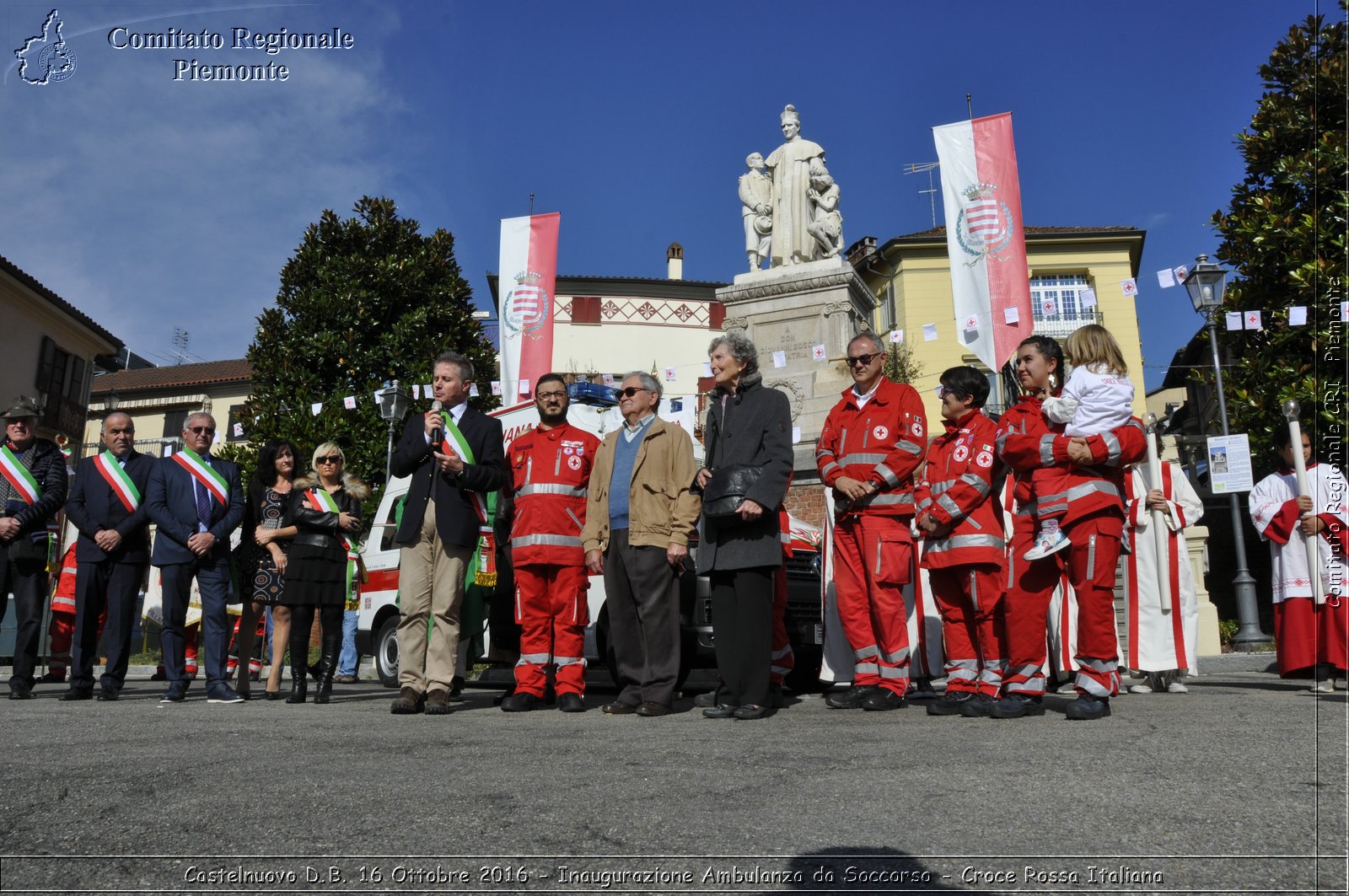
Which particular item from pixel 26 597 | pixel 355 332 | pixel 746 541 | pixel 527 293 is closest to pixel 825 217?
pixel 527 293

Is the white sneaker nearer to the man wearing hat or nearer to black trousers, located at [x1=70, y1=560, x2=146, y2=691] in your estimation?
black trousers, located at [x1=70, y1=560, x2=146, y2=691]

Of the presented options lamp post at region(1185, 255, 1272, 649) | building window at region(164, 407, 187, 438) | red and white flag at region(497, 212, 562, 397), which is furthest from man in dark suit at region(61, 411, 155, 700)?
building window at region(164, 407, 187, 438)

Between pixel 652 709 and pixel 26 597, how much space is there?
5.24 metres

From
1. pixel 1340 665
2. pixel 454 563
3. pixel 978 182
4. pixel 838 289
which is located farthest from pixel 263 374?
pixel 1340 665

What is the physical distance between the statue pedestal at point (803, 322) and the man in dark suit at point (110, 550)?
364 inches

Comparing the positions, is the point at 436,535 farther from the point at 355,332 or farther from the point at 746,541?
the point at 355,332

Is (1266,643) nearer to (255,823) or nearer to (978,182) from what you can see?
(978,182)

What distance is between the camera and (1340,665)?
20.7 feet

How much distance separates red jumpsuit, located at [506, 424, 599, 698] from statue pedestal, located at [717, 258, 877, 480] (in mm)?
8581

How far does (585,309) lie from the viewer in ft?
152

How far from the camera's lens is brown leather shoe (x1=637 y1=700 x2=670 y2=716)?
566cm

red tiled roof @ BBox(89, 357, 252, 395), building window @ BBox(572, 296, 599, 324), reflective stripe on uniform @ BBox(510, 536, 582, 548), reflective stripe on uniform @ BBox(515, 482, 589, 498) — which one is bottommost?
reflective stripe on uniform @ BBox(510, 536, 582, 548)

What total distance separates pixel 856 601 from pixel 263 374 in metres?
19.8

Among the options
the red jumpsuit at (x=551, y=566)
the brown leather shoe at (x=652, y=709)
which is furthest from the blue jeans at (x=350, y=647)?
the brown leather shoe at (x=652, y=709)
